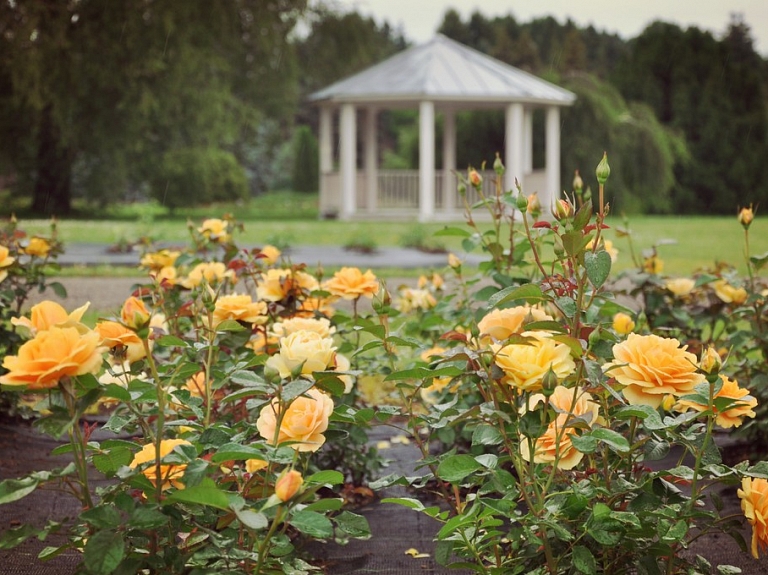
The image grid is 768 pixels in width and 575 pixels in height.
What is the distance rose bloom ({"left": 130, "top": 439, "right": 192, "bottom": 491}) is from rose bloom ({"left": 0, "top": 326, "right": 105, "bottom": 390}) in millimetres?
237

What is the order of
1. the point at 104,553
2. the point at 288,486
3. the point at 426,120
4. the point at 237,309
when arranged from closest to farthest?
the point at 288,486
the point at 104,553
the point at 237,309
the point at 426,120

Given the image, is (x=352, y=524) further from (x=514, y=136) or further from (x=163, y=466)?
→ (x=514, y=136)

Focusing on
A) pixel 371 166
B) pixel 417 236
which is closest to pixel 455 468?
pixel 417 236

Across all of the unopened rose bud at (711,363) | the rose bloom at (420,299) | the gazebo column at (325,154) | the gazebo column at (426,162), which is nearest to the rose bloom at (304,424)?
the unopened rose bud at (711,363)

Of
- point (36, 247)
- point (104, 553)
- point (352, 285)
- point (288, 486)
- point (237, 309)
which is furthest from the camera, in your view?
point (36, 247)

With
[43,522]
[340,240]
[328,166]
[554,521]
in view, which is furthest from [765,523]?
[328,166]

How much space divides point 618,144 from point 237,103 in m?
7.08

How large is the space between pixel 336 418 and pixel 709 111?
20938mm

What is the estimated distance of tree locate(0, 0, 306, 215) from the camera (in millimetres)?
14039

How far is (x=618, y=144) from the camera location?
57.2 feet

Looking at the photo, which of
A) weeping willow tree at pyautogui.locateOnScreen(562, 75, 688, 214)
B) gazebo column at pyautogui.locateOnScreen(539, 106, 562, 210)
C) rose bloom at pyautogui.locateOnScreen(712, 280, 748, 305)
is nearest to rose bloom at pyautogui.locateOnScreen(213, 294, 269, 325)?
rose bloom at pyautogui.locateOnScreen(712, 280, 748, 305)

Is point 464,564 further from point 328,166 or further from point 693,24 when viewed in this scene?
point 693,24

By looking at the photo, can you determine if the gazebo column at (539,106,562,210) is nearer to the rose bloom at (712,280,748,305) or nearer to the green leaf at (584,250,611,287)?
the rose bloom at (712,280,748,305)

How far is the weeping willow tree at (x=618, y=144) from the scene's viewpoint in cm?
1736
